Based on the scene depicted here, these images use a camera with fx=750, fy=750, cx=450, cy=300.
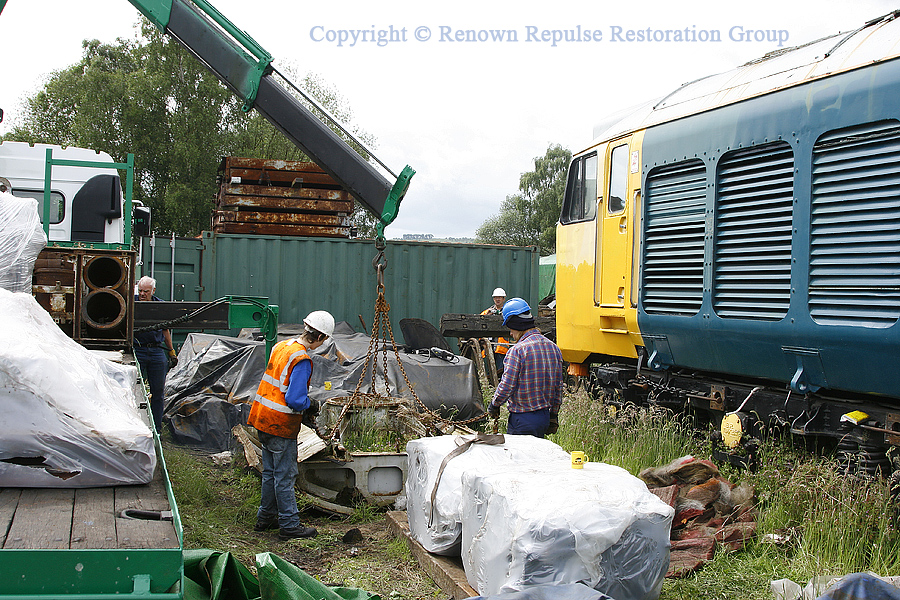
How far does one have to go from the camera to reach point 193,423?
8.41m

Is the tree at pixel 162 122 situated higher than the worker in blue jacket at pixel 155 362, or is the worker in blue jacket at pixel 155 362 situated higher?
the tree at pixel 162 122

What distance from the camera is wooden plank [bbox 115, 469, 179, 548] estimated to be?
7.72 ft

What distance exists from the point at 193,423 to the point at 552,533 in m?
6.10

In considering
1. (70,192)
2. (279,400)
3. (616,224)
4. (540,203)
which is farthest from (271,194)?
(540,203)

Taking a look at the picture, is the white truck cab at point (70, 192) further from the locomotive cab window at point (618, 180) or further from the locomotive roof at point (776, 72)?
the locomotive roof at point (776, 72)

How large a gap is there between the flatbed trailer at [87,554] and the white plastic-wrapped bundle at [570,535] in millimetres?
1542

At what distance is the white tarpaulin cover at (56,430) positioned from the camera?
2768 mm

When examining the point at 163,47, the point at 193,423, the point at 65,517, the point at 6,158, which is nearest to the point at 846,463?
the point at 65,517

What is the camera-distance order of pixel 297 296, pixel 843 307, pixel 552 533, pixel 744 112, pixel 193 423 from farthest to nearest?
pixel 297 296, pixel 193 423, pixel 744 112, pixel 843 307, pixel 552 533

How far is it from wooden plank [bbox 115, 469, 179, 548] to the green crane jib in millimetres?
4336

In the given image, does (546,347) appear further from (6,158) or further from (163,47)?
(163,47)

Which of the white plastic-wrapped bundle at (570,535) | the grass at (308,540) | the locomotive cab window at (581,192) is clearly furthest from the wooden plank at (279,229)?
the white plastic-wrapped bundle at (570,535)

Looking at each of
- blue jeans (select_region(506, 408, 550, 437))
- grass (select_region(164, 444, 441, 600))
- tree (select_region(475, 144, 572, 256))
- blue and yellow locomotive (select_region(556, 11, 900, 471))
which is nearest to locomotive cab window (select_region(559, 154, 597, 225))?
blue and yellow locomotive (select_region(556, 11, 900, 471))

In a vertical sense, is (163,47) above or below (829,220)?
above
